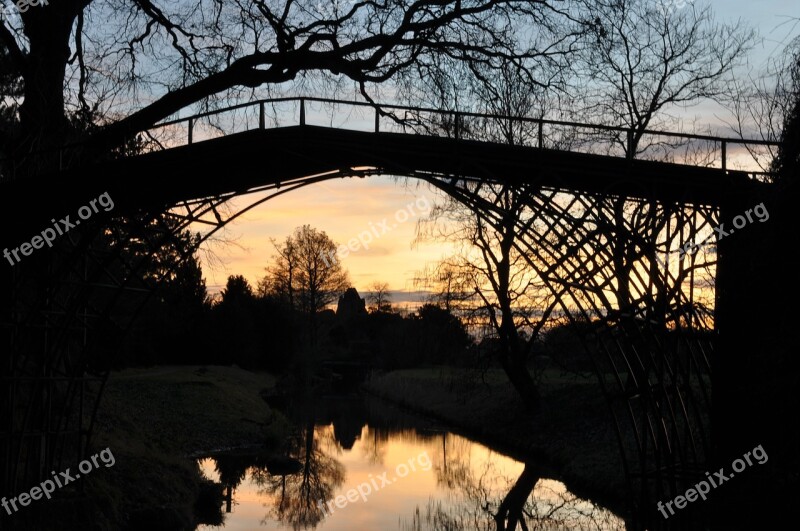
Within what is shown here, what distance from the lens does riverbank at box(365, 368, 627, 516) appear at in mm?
21938

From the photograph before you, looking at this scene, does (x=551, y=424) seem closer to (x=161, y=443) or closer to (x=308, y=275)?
(x=161, y=443)

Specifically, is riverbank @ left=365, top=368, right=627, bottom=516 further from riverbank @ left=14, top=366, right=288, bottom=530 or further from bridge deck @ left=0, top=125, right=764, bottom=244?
bridge deck @ left=0, top=125, right=764, bottom=244

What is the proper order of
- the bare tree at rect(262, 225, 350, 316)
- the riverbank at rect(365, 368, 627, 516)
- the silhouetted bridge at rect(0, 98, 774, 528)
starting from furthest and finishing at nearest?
1. the bare tree at rect(262, 225, 350, 316)
2. the riverbank at rect(365, 368, 627, 516)
3. the silhouetted bridge at rect(0, 98, 774, 528)

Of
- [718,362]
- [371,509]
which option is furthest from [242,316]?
[718,362]

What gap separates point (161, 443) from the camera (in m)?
23.2

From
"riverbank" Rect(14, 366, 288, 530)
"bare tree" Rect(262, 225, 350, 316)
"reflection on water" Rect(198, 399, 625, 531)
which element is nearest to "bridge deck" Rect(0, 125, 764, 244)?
"riverbank" Rect(14, 366, 288, 530)

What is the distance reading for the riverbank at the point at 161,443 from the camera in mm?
15781

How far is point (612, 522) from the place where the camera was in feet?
60.3

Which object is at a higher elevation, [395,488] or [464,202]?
[464,202]

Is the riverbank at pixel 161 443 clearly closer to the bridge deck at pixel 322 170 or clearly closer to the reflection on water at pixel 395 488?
the reflection on water at pixel 395 488

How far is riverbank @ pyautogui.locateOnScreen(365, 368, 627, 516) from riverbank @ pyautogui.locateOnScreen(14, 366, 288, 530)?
7.42 m

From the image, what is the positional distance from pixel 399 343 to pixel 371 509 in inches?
1639

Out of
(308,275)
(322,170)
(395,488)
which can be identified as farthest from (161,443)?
(308,275)

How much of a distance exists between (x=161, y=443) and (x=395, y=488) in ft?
20.3
